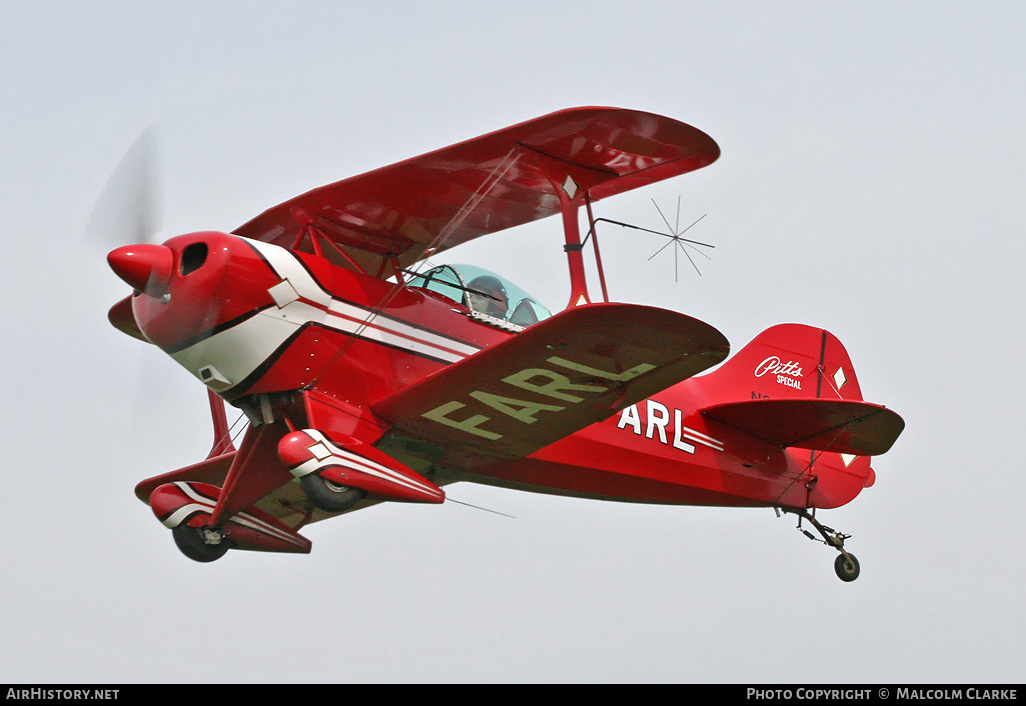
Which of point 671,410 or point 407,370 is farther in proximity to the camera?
point 671,410

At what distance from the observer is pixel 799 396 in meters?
13.9

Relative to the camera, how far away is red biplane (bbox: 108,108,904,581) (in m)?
10.1

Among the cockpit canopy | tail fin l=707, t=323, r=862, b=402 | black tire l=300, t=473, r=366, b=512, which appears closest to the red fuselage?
the cockpit canopy

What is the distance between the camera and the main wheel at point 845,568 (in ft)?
43.4

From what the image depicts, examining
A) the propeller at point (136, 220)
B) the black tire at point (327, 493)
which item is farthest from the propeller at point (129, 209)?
the black tire at point (327, 493)

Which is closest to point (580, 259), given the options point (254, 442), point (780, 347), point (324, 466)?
point (324, 466)

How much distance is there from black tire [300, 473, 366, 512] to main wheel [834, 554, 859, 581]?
536 centimetres

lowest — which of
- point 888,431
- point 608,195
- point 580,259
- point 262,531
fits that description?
point 262,531

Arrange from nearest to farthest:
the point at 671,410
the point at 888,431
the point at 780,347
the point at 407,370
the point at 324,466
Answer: the point at 324,466 → the point at 407,370 → the point at 888,431 → the point at 671,410 → the point at 780,347

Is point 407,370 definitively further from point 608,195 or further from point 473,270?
point 608,195

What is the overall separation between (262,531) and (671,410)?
152 inches

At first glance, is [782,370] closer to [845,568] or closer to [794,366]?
[794,366]

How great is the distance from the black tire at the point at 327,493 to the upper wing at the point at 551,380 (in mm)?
837

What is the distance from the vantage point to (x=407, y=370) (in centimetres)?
1102
